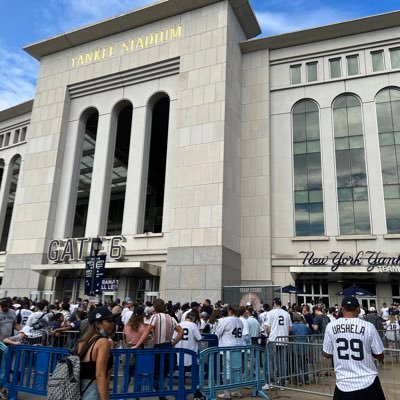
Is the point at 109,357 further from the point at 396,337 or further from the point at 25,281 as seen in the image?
the point at 25,281

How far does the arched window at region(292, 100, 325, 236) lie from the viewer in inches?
997

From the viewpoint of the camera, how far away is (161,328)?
8250mm

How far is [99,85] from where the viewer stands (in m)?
30.9

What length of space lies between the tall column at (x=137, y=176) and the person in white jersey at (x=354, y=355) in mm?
22421

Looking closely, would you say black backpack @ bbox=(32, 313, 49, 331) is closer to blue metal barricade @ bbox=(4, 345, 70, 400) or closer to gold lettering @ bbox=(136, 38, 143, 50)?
blue metal barricade @ bbox=(4, 345, 70, 400)

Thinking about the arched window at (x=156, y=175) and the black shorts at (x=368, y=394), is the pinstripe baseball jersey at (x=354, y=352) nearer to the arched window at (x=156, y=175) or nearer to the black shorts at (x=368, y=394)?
the black shorts at (x=368, y=394)

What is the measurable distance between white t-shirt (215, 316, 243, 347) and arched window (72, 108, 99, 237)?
2401 centimetres

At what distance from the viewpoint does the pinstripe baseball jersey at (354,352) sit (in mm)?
A: 4594

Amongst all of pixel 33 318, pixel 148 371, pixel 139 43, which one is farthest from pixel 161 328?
pixel 139 43

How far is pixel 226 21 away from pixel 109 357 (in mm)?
26360

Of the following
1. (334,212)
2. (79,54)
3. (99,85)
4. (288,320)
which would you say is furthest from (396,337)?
(79,54)

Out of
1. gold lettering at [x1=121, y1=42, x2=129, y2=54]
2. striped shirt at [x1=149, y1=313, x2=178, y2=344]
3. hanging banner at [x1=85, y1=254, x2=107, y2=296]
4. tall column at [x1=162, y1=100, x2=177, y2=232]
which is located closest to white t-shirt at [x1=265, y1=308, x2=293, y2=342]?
striped shirt at [x1=149, y1=313, x2=178, y2=344]

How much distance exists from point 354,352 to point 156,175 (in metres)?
37.6

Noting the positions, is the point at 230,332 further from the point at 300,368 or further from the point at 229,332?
the point at 300,368
